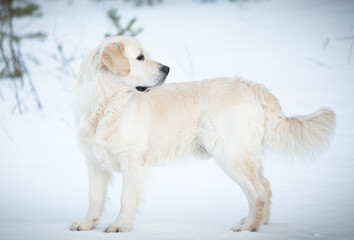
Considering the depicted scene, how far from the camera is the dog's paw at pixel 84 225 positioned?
4189 mm

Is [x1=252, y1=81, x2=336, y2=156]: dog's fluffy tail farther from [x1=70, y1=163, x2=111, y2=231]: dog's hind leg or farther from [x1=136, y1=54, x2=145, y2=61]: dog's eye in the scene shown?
[x1=70, y1=163, x2=111, y2=231]: dog's hind leg

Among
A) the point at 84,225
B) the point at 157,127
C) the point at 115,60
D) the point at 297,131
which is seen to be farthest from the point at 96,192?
the point at 297,131

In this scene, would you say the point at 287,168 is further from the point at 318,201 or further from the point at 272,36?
the point at 272,36

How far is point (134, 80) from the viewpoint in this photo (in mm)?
4375

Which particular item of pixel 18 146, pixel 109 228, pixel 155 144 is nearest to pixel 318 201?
pixel 155 144

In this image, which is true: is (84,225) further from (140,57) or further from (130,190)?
(140,57)

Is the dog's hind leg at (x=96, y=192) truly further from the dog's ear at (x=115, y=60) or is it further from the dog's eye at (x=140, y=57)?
the dog's eye at (x=140, y=57)

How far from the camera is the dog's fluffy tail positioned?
428cm

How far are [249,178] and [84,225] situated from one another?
4.89 feet

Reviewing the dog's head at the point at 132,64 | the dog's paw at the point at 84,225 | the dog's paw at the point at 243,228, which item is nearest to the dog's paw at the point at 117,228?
the dog's paw at the point at 84,225

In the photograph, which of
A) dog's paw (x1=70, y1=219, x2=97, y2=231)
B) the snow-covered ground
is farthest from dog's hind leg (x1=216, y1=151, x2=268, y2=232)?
dog's paw (x1=70, y1=219, x2=97, y2=231)

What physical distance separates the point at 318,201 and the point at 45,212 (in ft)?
8.74

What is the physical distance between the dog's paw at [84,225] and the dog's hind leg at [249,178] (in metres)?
1.25

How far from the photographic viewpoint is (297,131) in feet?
14.2
